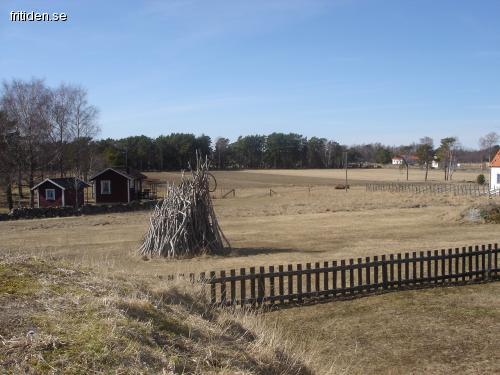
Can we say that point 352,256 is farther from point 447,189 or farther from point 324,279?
point 447,189

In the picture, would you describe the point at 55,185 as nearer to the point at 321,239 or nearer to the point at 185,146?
the point at 321,239

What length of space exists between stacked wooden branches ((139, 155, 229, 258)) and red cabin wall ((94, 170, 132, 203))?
3843 centimetres

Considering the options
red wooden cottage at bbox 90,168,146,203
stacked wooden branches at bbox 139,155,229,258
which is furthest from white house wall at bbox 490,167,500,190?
stacked wooden branches at bbox 139,155,229,258

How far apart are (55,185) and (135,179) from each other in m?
9.89

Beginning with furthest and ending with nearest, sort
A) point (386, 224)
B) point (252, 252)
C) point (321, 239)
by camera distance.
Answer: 1. point (386, 224)
2. point (321, 239)
3. point (252, 252)

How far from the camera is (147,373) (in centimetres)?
314

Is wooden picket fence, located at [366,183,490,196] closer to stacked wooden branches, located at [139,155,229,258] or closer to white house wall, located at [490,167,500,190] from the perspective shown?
white house wall, located at [490,167,500,190]

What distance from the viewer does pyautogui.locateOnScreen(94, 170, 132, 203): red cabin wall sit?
5584cm

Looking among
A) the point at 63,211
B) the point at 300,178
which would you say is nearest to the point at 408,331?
the point at 63,211

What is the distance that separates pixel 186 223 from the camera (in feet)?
59.7

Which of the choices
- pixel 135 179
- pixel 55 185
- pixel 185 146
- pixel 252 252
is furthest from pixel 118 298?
pixel 185 146

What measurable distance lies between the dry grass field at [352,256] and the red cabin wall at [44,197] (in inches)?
515

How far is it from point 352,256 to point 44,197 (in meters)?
41.7

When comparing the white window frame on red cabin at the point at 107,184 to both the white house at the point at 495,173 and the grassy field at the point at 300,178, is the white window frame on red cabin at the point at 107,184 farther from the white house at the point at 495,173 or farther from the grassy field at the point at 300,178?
the white house at the point at 495,173
